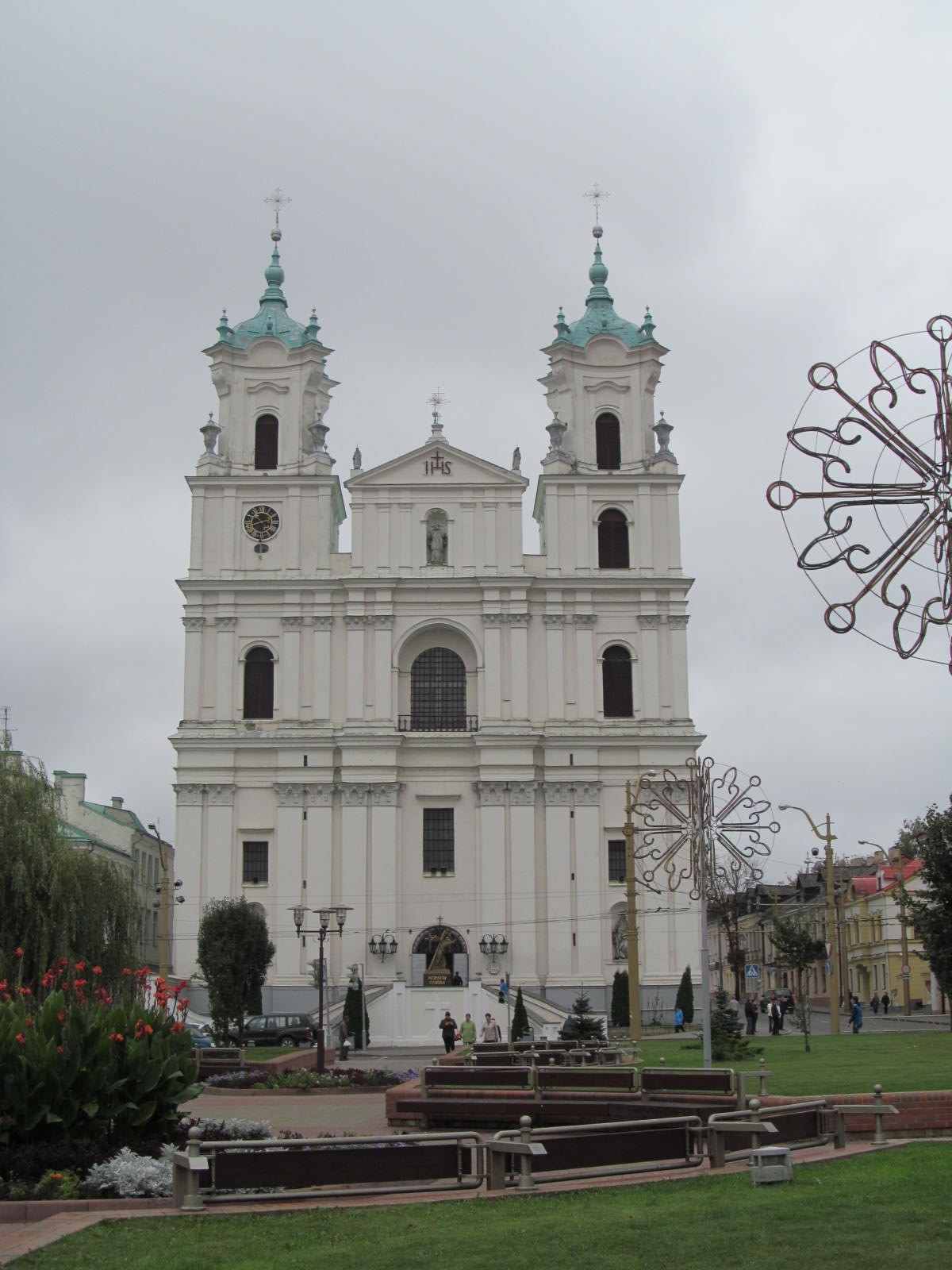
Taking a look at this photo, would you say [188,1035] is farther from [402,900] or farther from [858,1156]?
[402,900]

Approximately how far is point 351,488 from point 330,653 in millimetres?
6907

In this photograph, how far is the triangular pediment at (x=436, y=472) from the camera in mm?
63344

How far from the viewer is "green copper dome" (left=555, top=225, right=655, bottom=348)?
6650cm

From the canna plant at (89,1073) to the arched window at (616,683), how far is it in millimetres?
45851

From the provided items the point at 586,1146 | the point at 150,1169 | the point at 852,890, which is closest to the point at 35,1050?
the point at 150,1169

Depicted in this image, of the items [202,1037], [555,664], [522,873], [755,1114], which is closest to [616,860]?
[522,873]

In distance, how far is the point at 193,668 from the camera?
61.6 m

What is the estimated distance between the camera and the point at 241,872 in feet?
197

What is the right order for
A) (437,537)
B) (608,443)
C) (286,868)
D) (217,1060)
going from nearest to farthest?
(217,1060) → (286,868) → (437,537) → (608,443)

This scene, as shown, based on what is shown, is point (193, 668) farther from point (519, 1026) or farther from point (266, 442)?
point (519, 1026)

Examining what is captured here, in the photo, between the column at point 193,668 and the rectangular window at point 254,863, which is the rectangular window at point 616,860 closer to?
the rectangular window at point 254,863

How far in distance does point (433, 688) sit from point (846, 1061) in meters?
36.6

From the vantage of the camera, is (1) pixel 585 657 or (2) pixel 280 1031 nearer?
(2) pixel 280 1031

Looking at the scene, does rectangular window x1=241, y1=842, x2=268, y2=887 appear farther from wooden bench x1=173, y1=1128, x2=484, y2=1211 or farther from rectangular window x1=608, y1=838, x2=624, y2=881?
wooden bench x1=173, y1=1128, x2=484, y2=1211
